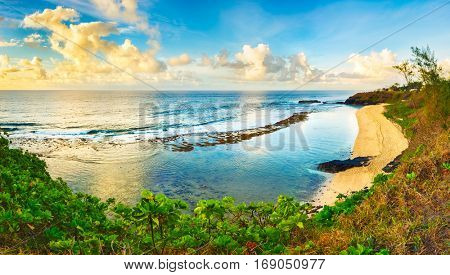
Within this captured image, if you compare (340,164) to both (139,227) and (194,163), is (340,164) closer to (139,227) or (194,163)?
(194,163)

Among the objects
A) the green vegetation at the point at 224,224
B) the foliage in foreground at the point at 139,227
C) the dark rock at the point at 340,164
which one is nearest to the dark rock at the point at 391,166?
the dark rock at the point at 340,164

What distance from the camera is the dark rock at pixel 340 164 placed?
17969 millimetres

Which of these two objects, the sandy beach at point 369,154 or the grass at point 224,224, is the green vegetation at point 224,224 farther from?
the sandy beach at point 369,154

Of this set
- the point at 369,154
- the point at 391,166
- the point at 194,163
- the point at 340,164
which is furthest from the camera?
the point at 369,154

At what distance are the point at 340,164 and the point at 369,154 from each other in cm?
375

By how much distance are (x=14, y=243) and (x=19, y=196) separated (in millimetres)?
1030

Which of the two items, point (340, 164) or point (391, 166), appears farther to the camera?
point (340, 164)

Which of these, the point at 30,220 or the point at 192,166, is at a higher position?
the point at 30,220

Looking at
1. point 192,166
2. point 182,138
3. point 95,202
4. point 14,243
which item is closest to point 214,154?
point 192,166

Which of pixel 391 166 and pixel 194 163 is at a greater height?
pixel 391 166

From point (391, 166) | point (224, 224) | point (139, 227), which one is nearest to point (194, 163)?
point (391, 166)

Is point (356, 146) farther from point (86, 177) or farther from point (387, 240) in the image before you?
point (387, 240)

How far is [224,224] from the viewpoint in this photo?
5336mm
